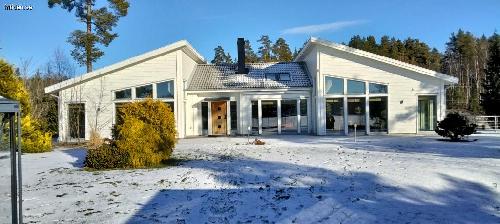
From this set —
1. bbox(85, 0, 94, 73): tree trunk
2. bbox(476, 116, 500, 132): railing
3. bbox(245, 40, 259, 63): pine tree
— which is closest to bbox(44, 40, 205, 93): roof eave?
bbox(85, 0, 94, 73): tree trunk

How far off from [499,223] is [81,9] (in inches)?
1227

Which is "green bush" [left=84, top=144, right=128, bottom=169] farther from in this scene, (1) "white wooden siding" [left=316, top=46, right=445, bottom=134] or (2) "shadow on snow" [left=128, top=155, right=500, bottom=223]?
(1) "white wooden siding" [left=316, top=46, right=445, bottom=134]

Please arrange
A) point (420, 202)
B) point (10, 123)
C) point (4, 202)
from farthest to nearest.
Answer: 1. point (420, 202)
2. point (4, 202)
3. point (10, 123)

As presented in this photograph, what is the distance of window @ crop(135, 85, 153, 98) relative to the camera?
74.0ft

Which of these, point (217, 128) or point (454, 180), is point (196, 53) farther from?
point (454, 180)

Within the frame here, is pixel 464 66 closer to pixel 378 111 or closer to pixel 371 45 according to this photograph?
pixel 371 45

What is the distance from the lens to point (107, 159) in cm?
1143

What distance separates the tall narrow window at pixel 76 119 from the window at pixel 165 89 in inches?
167

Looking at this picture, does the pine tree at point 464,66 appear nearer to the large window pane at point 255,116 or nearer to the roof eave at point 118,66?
the large window pane at point 255,116

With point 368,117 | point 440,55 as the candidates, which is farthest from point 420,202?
point 440,55

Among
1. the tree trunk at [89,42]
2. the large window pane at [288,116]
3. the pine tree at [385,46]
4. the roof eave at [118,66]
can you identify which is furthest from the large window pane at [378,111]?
the pine tree at [385,46]

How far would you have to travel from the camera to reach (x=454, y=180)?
30.0ft

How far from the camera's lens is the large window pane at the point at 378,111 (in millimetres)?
22094

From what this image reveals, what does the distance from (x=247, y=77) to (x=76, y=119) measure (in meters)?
10.1
